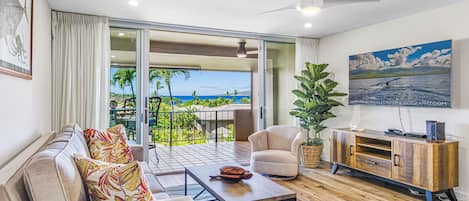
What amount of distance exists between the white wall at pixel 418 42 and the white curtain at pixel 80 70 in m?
3.67

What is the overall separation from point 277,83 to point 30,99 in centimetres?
384

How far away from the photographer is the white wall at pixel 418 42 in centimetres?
333

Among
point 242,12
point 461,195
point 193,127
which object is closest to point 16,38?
point 242,12

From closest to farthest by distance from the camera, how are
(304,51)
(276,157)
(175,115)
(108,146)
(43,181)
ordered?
(43,181), (108,146), (276,157), (304,51), (175,115)

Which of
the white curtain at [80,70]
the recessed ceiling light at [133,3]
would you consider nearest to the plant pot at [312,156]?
the white curtain at [80,70]

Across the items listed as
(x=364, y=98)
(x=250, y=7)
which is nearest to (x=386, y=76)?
(x=364, y=98)

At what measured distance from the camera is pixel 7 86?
1.71m

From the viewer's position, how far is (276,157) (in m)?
4.11

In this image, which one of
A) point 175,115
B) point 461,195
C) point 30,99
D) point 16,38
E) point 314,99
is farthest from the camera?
point 175,115

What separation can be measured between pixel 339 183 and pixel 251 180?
182cm

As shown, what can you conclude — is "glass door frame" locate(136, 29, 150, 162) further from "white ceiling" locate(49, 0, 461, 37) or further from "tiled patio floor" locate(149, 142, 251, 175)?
"tiled patio floor" locate(149, 142, 251, 175)

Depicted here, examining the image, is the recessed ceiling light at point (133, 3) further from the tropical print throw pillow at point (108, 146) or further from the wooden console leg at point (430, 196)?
the wooden console leg at point (430, 196)

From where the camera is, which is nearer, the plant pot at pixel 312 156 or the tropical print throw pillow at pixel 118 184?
the tropical print throw pillow at pixel 118 184

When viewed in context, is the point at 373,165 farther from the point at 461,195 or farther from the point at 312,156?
the point at 312,156
